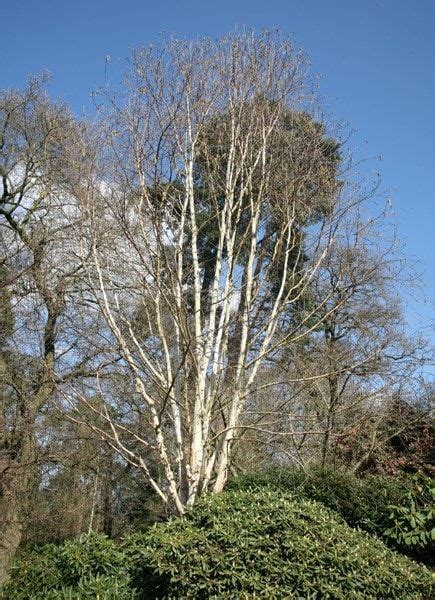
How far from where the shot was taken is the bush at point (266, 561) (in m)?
3.88

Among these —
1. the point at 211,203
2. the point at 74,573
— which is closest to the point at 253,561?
the point at 74,573

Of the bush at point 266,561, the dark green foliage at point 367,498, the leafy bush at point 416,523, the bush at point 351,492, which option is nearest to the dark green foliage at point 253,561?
the bush at point 266,561

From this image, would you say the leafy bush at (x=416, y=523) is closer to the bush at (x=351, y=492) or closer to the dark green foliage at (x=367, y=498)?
the dark green foliage at (x=367, y=498)

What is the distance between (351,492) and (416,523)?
3.39 feet

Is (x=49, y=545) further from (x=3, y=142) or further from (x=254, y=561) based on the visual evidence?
(x=3, y=142)

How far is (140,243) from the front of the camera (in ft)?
22.4

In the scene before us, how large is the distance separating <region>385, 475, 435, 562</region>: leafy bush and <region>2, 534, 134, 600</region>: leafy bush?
2.83m

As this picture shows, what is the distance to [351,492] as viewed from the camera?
6582 mm

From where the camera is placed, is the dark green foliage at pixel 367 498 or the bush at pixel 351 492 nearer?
the dark green foliage at pixel 367 498

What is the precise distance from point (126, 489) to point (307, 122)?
12.5 meters

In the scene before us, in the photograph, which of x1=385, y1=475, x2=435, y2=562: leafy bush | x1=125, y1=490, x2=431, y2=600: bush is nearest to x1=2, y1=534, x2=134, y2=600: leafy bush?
x1=125, y1=490, x2=431, y2=600: bush

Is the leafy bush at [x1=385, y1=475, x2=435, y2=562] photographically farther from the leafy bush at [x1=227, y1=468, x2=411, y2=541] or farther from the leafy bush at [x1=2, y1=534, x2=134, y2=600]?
the leafy bush at [x1=2, y1=534, x2=134, y2=600]

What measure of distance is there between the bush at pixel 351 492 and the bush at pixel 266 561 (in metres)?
1.49

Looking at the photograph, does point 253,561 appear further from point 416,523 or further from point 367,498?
point 367,498
